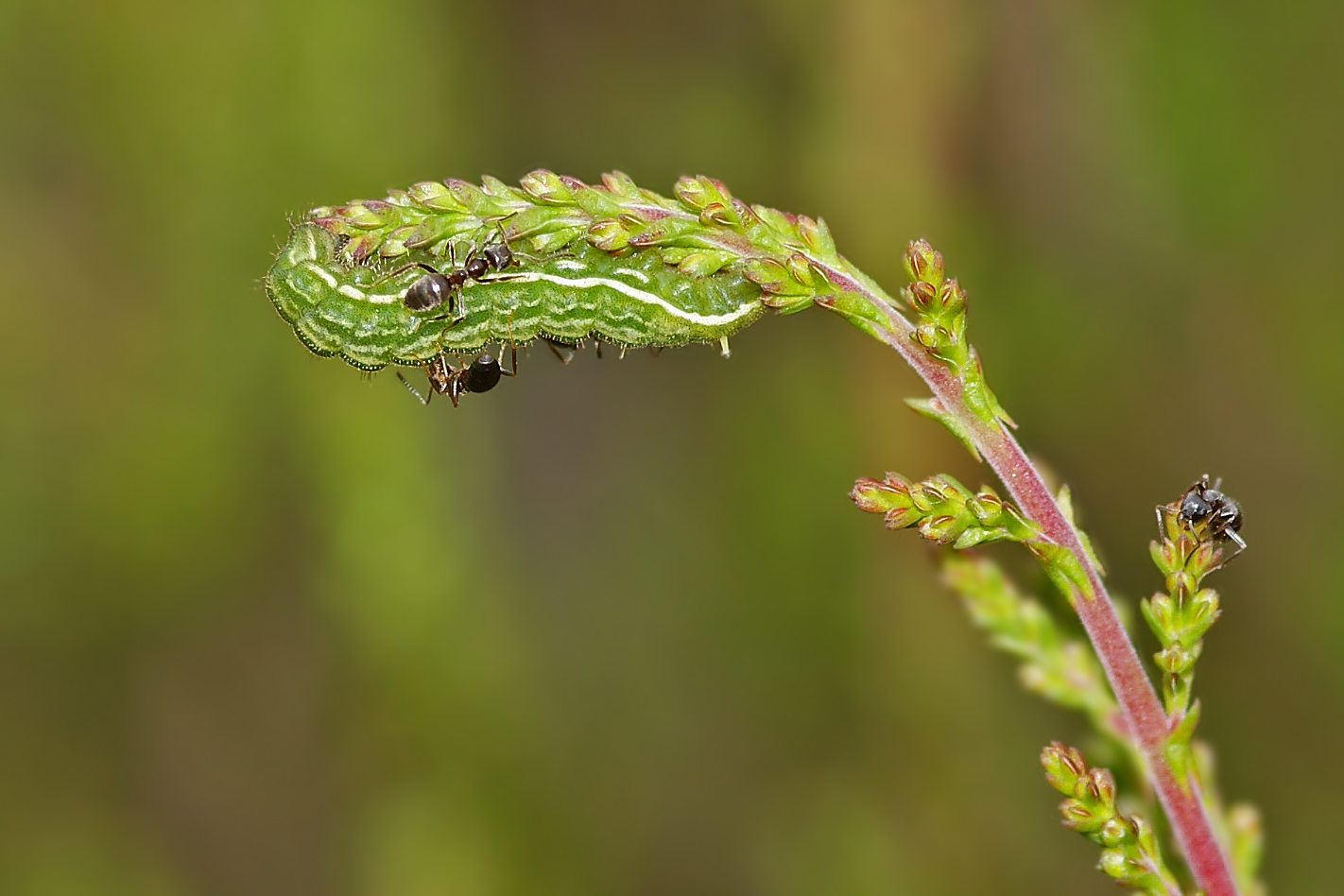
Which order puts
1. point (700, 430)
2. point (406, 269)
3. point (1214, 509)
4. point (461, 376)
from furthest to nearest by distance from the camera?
point (700, 430) < point (461, 376) < point (1214, 509) < point (406, 269)

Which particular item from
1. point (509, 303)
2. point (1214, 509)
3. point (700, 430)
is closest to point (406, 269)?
point (509, 303)

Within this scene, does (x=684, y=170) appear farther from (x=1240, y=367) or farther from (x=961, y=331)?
(x=961, y=331)

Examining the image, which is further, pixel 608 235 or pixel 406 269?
pixel 406 269

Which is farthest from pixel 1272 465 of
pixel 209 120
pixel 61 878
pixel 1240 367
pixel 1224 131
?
pixel 61 878

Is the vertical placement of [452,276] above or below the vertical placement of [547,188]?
below

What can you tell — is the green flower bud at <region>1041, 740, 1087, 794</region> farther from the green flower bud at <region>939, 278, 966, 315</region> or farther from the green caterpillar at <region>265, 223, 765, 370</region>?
the green caterpillar at <region>265, 223, 765, 370</region>

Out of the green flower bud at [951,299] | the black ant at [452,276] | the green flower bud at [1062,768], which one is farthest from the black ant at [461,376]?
the green flower bud at [1062,768]

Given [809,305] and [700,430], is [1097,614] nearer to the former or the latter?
[809,305]

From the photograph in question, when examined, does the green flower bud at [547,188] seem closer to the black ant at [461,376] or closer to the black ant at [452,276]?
the black ant at [452,276]
